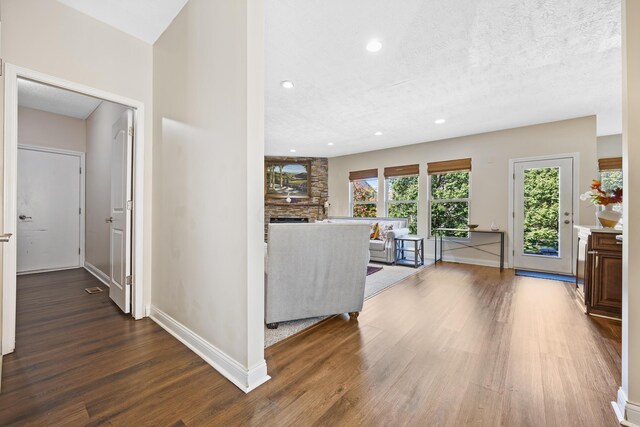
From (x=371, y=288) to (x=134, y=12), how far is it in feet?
12.4

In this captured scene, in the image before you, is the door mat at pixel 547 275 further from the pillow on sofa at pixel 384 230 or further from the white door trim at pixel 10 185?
the white door trim at pixel 10 185

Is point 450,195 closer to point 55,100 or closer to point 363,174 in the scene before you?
point 363,174

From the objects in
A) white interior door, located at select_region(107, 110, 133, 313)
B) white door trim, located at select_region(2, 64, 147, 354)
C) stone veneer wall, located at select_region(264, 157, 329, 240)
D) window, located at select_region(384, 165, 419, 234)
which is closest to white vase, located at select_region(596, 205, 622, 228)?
window, located at select_region(384, 165, 419, 234)

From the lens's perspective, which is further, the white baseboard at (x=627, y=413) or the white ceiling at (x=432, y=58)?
the white ceiling at (x=432, y=58)

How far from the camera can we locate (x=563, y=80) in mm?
3197

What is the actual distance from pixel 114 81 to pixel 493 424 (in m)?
3.63

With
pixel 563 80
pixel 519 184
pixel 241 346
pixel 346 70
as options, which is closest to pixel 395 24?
pixel 346 70

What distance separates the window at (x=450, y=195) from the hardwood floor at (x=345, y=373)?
304cm

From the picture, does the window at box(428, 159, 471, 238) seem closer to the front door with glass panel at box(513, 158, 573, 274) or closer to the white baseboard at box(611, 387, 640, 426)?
the front door with glass panel at box(513, 158, 573, 274)

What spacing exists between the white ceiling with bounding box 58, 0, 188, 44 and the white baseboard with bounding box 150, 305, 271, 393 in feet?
8.44

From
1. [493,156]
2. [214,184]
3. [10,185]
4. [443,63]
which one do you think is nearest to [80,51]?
[10,185]

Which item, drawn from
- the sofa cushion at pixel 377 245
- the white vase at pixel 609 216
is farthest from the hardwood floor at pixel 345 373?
the sofa cushion at pixel 377 245

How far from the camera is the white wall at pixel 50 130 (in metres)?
4.11

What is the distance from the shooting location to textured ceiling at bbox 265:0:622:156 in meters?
2.14
